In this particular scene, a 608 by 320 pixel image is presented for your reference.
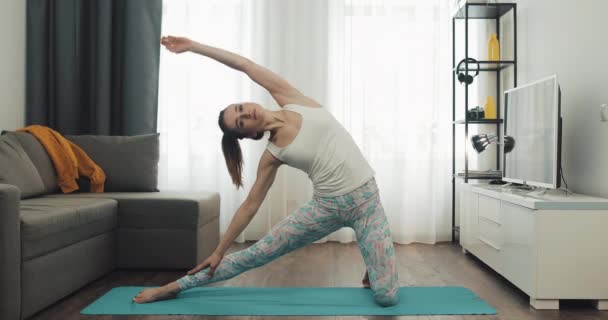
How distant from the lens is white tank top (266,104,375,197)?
7.29 feet

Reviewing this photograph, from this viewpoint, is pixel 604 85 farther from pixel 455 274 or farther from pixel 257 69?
pixel 257 69

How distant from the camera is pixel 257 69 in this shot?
2.28m

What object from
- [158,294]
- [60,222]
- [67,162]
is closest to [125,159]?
[67,162]

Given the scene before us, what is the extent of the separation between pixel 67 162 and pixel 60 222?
3.63 feet

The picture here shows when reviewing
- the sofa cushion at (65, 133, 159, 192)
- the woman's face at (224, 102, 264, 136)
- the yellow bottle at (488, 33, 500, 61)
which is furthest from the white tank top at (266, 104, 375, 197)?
the yellow bottle at (488, 33, 500, 61)

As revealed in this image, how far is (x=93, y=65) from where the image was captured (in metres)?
4.02

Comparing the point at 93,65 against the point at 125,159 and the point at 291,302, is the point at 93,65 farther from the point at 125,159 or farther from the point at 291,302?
the point at 291,302

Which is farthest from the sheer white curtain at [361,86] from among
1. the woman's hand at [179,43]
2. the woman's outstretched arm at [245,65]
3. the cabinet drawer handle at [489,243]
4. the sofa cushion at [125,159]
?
the woman's hand at [179,43]

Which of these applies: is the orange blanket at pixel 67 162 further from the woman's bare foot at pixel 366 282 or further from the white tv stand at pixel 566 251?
the white tv stand at pixel 566 251

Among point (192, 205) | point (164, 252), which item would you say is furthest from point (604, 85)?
point (164, 252)

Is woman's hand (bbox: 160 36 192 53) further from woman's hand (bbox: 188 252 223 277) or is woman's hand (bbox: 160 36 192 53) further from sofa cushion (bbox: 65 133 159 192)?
sofa cushion (bbox: 65 133 159 192)

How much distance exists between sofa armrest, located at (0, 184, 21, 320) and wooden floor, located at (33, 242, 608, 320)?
21 centimetres

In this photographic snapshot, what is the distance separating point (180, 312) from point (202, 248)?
95 cm

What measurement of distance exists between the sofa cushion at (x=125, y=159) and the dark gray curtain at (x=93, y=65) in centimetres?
46
